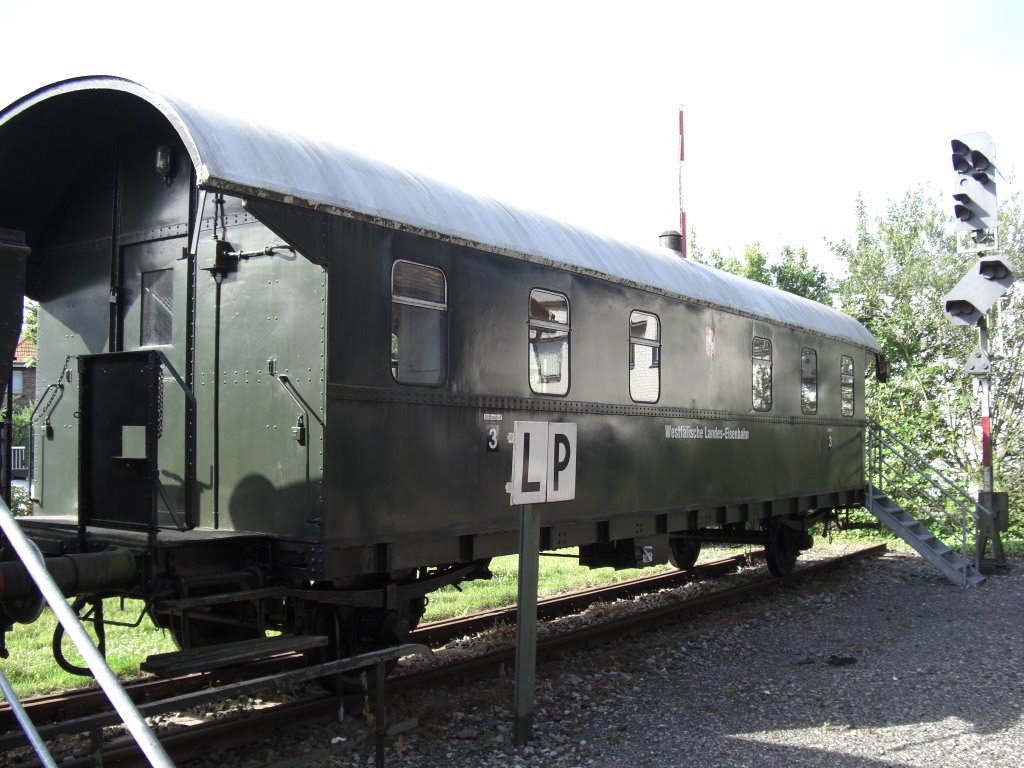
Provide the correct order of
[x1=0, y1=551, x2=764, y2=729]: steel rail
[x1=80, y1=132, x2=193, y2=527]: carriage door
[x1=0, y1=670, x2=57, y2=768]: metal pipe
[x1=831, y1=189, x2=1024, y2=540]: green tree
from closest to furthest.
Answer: [x1=0, y1=670, x2=57, y2=768]: metal pipe < [x1=80, y1=132, x2=193, y2=527]: carriage door < [x1=0, y1=551, x2=764, y2=729]: steel rail < [x1=831, y1=189, x2=1024, y2=540]: green tree

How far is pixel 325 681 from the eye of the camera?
6.37 meters

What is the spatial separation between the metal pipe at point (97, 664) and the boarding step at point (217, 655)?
1.76 metres

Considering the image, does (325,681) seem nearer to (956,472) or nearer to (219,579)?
(219,579)

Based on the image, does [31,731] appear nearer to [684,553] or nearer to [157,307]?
[157,307]

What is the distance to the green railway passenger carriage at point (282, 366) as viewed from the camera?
206 inches

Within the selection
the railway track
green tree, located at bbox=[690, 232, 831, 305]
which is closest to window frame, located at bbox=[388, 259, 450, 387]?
the railway track

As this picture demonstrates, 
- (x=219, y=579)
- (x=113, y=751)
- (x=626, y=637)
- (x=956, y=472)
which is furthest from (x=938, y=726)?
(x=956, y=472)

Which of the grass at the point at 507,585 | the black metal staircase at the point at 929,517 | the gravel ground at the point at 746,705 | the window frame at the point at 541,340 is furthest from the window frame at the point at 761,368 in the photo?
the window frame at the point at 541,340

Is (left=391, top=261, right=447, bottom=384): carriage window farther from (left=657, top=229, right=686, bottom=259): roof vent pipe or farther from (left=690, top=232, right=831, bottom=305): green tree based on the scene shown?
(left=690, top=232, right=831, bottom=305): green tree

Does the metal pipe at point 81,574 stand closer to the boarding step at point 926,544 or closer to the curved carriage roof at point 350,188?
the curved carriage roof at point 350,188

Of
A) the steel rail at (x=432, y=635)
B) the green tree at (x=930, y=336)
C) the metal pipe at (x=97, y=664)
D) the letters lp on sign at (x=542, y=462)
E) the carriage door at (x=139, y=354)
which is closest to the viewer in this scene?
the metal pipe at (x=97, y=664)

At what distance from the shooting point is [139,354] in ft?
16.7

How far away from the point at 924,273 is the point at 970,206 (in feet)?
29.5

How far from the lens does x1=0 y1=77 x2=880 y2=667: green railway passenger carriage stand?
5.23 metres
